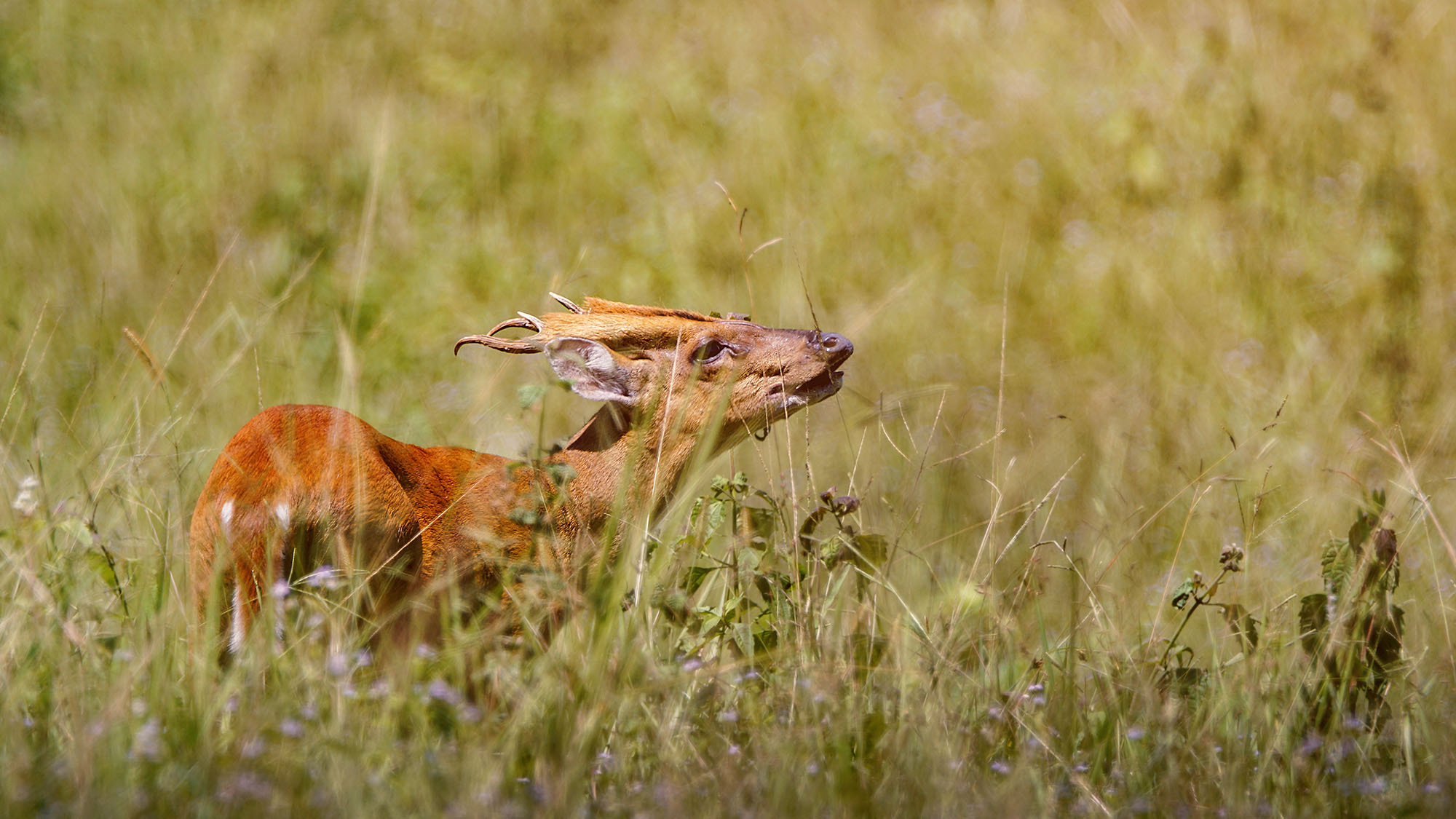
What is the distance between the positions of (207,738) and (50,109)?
22.2ft

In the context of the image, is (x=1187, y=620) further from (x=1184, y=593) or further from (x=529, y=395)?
(x=529, y=395)

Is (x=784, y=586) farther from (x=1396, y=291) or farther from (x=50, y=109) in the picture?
(x=50, y=109)

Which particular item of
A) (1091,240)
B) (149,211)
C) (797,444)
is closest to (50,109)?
(149,211)

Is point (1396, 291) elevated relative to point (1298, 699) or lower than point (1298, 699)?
elevated

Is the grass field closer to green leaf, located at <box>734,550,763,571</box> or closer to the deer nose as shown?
green leaf, located at <box>734,550,763,571</box>

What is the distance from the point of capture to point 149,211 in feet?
23.1

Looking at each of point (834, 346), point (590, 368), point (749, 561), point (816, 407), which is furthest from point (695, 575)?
point (816, 407)

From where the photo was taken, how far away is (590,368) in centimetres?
383

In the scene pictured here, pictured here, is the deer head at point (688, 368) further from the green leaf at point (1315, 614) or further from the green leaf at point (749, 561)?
the green leaf at point (1315, 614)

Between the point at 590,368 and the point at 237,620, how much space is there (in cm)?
116

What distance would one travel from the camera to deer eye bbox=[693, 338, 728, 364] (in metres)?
3.92

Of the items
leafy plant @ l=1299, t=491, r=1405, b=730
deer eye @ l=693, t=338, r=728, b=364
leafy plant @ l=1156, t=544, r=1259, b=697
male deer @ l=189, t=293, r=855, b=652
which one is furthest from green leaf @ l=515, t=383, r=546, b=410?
leafy plant @ l=1299, t=491, r=1405, b=730

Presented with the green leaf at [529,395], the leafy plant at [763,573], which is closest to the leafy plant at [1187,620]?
the leafy plant at [763,573]

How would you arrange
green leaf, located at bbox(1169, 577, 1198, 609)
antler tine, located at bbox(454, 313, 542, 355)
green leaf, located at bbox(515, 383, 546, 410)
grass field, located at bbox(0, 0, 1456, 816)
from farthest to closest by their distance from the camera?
1. antler tine, located at bbox(454, 313, 542, 355)
2. green leaf, located at bbox(1169, 577, 1198, 609)
3. green leaf, located at bbox(515, 383, 546, 410)
4. grass field, located at bbox(0, 0, 1456, 816)
